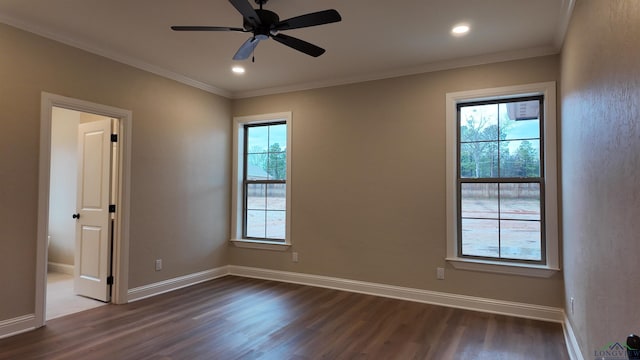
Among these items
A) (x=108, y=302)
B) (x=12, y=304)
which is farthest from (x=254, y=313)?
(x=12, y=304)

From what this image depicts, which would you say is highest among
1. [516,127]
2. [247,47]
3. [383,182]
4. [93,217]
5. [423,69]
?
[423,69]

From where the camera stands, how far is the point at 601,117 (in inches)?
71.6

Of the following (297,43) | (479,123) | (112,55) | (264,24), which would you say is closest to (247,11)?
(264,24)

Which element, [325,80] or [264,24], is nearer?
[264,24]

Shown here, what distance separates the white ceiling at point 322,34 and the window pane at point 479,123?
522mm

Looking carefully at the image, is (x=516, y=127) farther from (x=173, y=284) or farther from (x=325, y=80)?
(x=173, y=284)

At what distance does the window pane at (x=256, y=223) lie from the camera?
531 centimetres

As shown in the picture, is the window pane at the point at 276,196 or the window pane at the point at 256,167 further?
the window pane at the point at 256,167

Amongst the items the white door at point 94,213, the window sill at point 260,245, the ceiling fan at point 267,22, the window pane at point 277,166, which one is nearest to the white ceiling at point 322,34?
the ceiling fan at point 267,22

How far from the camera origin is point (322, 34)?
3.36 meters

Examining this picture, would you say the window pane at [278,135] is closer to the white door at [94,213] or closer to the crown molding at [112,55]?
the crown molding at [112,55]

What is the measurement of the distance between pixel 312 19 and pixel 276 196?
3186mm

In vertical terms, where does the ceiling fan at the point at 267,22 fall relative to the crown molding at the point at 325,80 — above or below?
below

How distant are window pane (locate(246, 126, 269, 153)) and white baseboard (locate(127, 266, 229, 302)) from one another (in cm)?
185
